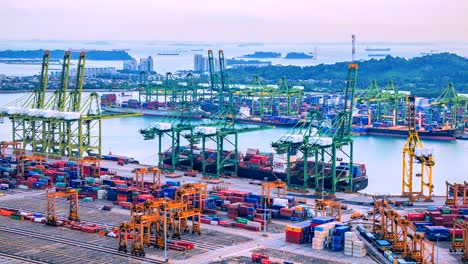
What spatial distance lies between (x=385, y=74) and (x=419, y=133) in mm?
48699

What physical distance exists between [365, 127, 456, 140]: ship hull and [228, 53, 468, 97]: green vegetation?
34.5 meters

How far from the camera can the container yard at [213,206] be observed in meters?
21.7

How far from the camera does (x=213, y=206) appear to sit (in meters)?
26.8

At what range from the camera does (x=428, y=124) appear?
53.8 meters

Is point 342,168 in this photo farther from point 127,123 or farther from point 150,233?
point 127,123

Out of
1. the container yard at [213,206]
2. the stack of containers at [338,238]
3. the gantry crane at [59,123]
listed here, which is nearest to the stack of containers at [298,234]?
the container yard at [213,206]

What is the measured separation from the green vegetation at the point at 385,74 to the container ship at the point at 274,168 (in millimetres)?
51435

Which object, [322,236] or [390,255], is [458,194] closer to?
[322,236]

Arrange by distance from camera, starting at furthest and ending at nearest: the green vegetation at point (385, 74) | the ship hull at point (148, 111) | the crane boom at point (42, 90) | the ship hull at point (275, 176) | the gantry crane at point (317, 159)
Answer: the green vegetation at point (385, 74) → the ship hull at point (148, 111) → the crane boom at point (42, 90) → the ship hull at point (275, 176) → the gantry crane at point (317, 159)

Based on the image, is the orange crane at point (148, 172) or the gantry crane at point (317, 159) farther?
the gantry crane at point (317, 159)

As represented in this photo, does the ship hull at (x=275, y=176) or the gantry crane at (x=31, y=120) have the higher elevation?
the gantry crane at (x=31, y=120)

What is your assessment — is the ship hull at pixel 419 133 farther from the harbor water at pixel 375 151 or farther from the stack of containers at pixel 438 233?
Result: the stack of containers at pixel 438 233

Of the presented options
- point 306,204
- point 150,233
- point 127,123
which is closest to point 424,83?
point 127,123

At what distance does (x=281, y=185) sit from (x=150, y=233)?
224 inches
